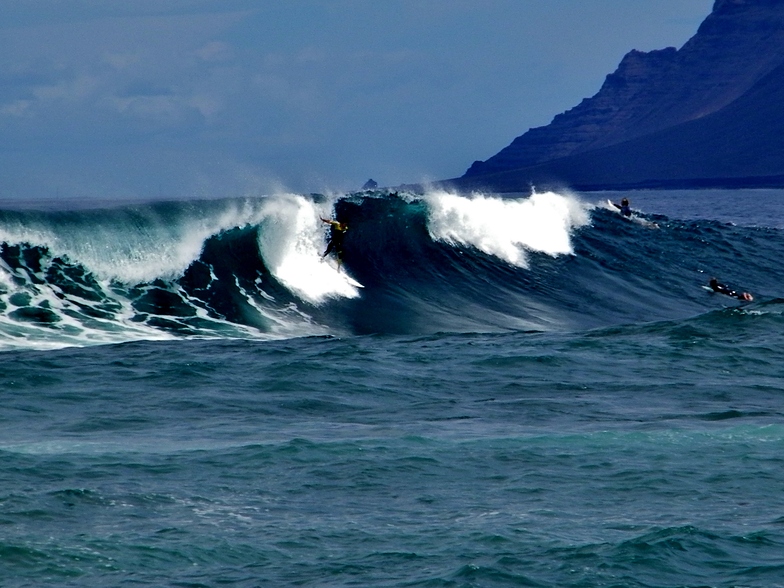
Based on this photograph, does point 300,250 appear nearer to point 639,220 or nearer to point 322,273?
point 322,273

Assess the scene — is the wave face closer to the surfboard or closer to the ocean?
the ocean

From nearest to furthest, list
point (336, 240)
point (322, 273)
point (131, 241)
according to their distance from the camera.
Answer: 1. point (131, 241)
2. point (336, 240)
3. point (322, 273)

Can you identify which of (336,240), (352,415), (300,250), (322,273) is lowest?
(352,415)

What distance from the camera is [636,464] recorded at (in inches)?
496

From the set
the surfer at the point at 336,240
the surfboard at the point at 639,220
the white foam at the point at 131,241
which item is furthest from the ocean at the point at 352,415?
the surfboard at the point at 639,220

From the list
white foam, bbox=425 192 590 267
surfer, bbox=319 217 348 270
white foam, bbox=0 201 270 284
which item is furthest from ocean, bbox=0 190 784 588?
white foam, bbox=425 192 590 267

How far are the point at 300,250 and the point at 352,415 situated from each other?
1381cm

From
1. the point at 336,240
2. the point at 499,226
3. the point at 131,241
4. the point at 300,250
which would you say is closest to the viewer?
the point at 131,241

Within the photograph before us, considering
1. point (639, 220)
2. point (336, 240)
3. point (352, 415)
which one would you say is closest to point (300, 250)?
point (336, 240)

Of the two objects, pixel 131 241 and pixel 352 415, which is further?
pixel 131 241

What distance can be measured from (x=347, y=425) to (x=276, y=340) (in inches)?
272

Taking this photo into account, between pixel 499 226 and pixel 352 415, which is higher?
pixel 499 226

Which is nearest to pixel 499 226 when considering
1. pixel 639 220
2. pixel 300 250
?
pixel 300 250

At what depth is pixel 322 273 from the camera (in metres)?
27.8
